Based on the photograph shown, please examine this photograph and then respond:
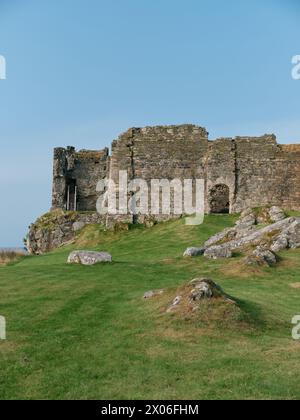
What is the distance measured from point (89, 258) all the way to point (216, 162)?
19.8 m

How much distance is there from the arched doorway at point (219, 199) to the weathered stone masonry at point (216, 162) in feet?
0.29

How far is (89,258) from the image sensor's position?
2767 centimetres

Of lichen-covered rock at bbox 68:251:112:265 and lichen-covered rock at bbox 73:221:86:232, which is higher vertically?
lichen-covered rock at bbox 73:221:86:232

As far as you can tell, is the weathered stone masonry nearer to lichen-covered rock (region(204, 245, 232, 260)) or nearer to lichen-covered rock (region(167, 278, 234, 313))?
lichen-covered rock (region(204, 245, 232, 260))

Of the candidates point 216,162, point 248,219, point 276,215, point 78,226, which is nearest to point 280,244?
point 248,219

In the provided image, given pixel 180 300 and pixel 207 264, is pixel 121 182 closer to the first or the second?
pixel 207 264

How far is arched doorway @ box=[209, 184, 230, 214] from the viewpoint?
44.5 m

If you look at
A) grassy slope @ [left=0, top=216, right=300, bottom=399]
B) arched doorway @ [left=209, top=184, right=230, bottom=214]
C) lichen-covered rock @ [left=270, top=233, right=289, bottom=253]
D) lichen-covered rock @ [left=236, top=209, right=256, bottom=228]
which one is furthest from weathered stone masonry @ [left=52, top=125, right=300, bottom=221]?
grassy slope @ [left=0, top=216, right=300, bottom=399]

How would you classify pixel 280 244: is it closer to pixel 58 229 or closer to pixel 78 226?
pixel 78 226

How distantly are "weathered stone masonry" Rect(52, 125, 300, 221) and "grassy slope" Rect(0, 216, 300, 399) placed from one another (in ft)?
64.4

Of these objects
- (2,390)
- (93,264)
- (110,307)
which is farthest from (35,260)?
(2,390)

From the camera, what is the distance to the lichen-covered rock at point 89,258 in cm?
2745

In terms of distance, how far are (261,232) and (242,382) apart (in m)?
19.6

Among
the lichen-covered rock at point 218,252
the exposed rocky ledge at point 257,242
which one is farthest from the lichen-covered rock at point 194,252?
the lichen-covered rock at point 218,252
